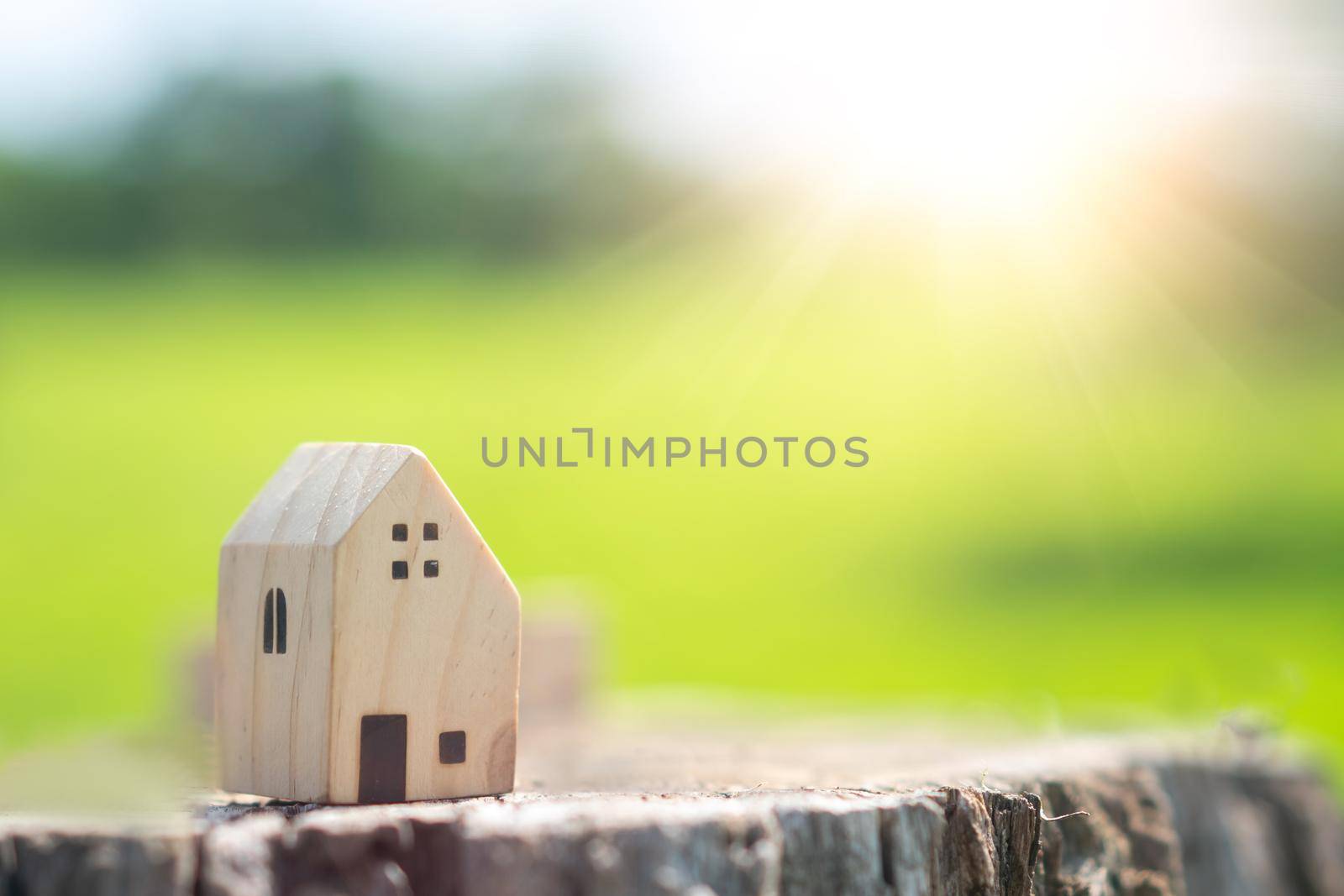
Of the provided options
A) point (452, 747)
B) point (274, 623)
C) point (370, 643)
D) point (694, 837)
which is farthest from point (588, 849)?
point (274, 623)

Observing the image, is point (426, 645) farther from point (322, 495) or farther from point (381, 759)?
point (322, 495)

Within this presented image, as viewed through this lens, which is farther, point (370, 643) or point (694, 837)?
point (370, 643)

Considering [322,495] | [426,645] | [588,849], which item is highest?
[322,495]

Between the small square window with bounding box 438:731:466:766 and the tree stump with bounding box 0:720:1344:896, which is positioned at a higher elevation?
the small square window with bounding box 438:731:466:766

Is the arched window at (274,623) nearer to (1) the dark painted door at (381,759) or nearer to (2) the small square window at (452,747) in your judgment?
(1) the dark painted door at (381,759)

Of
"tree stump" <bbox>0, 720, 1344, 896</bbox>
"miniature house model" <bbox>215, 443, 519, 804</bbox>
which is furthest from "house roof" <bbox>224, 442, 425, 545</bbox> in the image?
"tree stump" <bbox>0, 720, 1344, 896</bbox>

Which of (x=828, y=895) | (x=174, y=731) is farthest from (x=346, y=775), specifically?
(x=174, y=731)

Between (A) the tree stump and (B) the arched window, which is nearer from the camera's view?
(A) the tree stump

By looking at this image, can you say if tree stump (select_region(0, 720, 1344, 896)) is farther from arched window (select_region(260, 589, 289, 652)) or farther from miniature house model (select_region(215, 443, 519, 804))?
arched window (select_region(260, 589, 289, 652))

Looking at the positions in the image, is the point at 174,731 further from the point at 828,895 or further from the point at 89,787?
the point at 828,895
